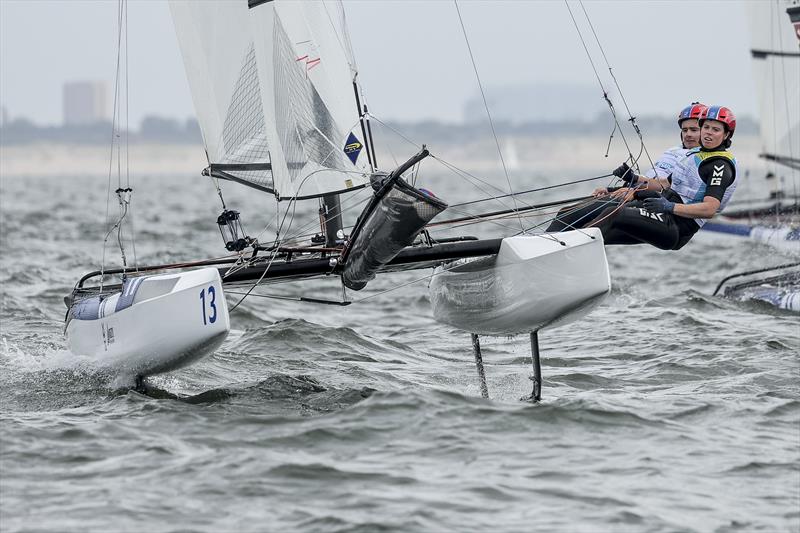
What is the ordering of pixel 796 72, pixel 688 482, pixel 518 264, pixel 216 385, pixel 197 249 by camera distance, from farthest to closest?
pixel 197 249
pixel 796 72
pixel 216 385
pixel 518 264
pixel 688 482

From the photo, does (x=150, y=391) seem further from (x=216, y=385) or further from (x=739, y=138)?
(x=739, y=138)

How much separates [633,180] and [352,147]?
4.27ft

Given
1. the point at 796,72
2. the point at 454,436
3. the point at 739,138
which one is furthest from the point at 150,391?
the point at 739,138

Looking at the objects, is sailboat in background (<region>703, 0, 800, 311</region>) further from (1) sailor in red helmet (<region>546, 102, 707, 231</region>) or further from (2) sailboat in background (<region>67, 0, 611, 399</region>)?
(2) sailboat in background (<region>67, 0, 611, 399</region>)

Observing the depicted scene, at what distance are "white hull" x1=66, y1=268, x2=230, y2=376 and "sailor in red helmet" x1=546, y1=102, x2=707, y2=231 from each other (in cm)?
158

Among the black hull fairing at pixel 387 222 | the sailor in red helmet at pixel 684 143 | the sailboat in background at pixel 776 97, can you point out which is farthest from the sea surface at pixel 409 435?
the sailboat in background at pixel 776 97

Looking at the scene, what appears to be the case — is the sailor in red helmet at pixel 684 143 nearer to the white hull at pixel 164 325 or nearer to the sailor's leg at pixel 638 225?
the sailor's leg at pixel 638 225

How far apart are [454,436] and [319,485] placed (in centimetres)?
72

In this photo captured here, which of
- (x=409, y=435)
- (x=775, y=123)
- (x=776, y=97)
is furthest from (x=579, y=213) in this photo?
(x=776, y=97)

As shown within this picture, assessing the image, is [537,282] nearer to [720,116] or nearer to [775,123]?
[720,116]

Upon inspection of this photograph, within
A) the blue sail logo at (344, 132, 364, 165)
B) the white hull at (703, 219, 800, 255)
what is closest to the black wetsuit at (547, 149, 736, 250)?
the blue sail logo at (344, 132, 364, 165)

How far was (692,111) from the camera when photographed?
239 inches

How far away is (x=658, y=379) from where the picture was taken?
20.3ft

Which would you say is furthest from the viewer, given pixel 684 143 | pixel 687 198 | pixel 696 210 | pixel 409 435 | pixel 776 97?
pixel 776 97
